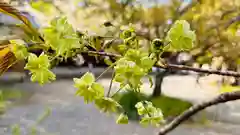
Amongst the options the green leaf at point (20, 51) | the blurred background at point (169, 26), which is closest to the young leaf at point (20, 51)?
the green leaf at point (20, 51)

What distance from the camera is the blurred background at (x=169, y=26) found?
1.50ft

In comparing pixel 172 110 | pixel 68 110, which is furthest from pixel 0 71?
pixel 172 110

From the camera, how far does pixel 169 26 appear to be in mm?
657

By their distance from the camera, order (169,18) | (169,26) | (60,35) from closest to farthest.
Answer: (60,35)
(169,26)
(169,18)

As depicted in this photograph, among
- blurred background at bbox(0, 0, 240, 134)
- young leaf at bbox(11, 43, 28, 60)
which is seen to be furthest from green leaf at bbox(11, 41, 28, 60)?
blurred background at bbox(0, 0, 240, 134)

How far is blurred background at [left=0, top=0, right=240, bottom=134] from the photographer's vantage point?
0.46 m

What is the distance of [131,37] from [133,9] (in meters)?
0.81

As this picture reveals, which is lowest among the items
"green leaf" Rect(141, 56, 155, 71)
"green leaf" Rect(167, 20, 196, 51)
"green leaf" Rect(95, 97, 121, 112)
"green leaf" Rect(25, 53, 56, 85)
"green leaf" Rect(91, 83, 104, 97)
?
"green leaf" Rect(95, 97, 121, 112)

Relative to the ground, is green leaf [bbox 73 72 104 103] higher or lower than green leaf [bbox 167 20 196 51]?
lower

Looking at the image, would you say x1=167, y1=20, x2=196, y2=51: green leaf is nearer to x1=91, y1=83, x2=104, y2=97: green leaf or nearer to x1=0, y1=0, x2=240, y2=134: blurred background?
x1=91, y1=83, x2=104, y2=97: green leaf

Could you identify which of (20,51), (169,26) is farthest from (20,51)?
(169,26)

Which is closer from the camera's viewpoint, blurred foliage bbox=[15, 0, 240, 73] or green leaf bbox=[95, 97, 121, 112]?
green leaf bbox=[95, 97, 121, 112]

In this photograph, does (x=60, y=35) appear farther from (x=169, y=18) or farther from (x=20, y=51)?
(x=169, y=18)

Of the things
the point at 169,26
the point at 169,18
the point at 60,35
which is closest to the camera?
the point at 60,35
